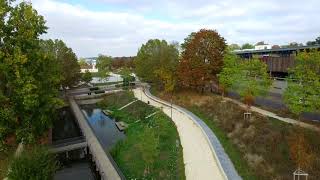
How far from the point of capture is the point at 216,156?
27125mm

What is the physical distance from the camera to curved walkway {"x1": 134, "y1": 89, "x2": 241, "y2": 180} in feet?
79.1

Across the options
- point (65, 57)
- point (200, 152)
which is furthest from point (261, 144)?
point (65, 57)

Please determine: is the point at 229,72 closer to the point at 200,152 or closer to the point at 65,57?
the point at 200,152

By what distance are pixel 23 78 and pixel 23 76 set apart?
1.29 ft

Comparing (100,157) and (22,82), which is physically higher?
(22,82)

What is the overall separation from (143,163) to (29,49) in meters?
13.9

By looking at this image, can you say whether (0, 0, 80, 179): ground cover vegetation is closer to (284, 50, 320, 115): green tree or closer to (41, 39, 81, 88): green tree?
(284, 50, 320, 115): green tree

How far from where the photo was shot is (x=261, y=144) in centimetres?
2827

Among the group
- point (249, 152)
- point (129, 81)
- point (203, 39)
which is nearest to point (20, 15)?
point (249, 152)

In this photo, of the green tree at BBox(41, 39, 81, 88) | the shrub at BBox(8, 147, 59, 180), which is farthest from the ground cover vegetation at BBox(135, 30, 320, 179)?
the green tree at BBox(41, 39, 81, 88)

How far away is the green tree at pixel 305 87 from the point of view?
1214 inches

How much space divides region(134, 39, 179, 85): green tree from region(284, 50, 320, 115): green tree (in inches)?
1151

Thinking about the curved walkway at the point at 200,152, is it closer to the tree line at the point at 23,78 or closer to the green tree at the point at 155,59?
the tree line at the point at 23,78

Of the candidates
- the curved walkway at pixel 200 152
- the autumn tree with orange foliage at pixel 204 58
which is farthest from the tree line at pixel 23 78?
the autumn tree with orange foliage at pixel 204 58
